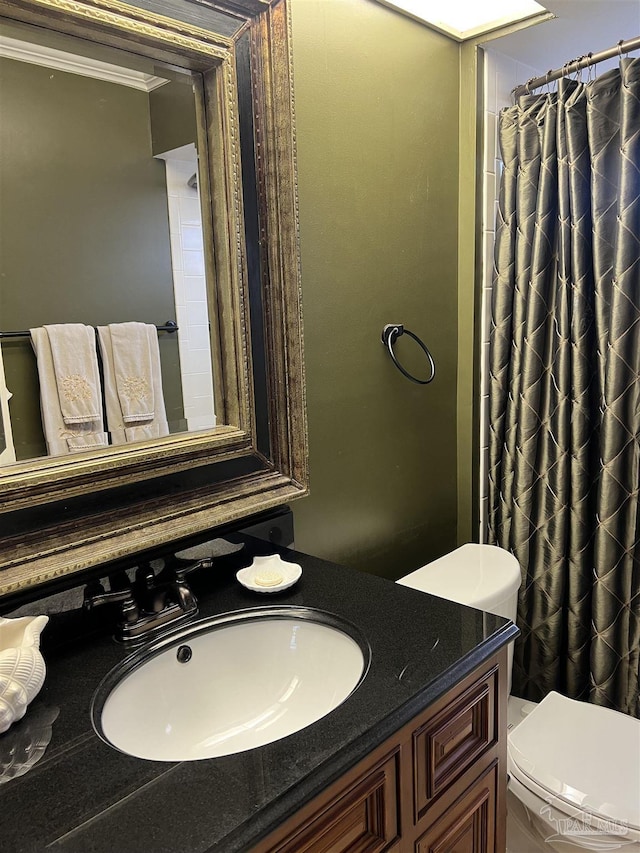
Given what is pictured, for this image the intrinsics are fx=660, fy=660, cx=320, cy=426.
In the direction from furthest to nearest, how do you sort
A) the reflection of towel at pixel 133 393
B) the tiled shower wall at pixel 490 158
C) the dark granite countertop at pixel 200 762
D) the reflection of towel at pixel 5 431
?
1. the tiled shower wall at pixel 490 158
2. the reflection of towel at pixel 133 393
3. the reflection of towel at pixel 5 431
4. the dark granite countertop at pixel 200 762

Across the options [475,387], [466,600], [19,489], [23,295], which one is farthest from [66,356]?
[475,387]

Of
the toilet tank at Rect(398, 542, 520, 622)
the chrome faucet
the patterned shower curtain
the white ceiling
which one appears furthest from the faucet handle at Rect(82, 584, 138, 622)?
the white ceiling

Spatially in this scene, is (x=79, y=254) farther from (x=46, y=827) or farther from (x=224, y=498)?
(x=46, y=827)

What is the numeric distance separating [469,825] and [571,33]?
199cm

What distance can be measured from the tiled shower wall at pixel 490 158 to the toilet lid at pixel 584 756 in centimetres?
85

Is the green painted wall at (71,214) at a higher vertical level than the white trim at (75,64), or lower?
lower

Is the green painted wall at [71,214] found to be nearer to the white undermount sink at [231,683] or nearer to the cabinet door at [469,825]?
the white undermount sink at [231,683]

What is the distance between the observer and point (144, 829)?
2.40ft

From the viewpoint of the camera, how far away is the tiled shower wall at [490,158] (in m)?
1.97

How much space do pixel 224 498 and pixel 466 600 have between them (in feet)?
2.30

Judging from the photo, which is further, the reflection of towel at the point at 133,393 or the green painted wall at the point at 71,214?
the reflection of towel at the point at 133,393

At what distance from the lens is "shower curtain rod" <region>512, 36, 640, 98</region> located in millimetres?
1706

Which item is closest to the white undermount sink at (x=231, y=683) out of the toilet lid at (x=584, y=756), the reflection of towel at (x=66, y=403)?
the reflection of towel at (x=66, y=403)

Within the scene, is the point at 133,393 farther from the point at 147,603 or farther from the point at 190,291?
the point at 147,603
